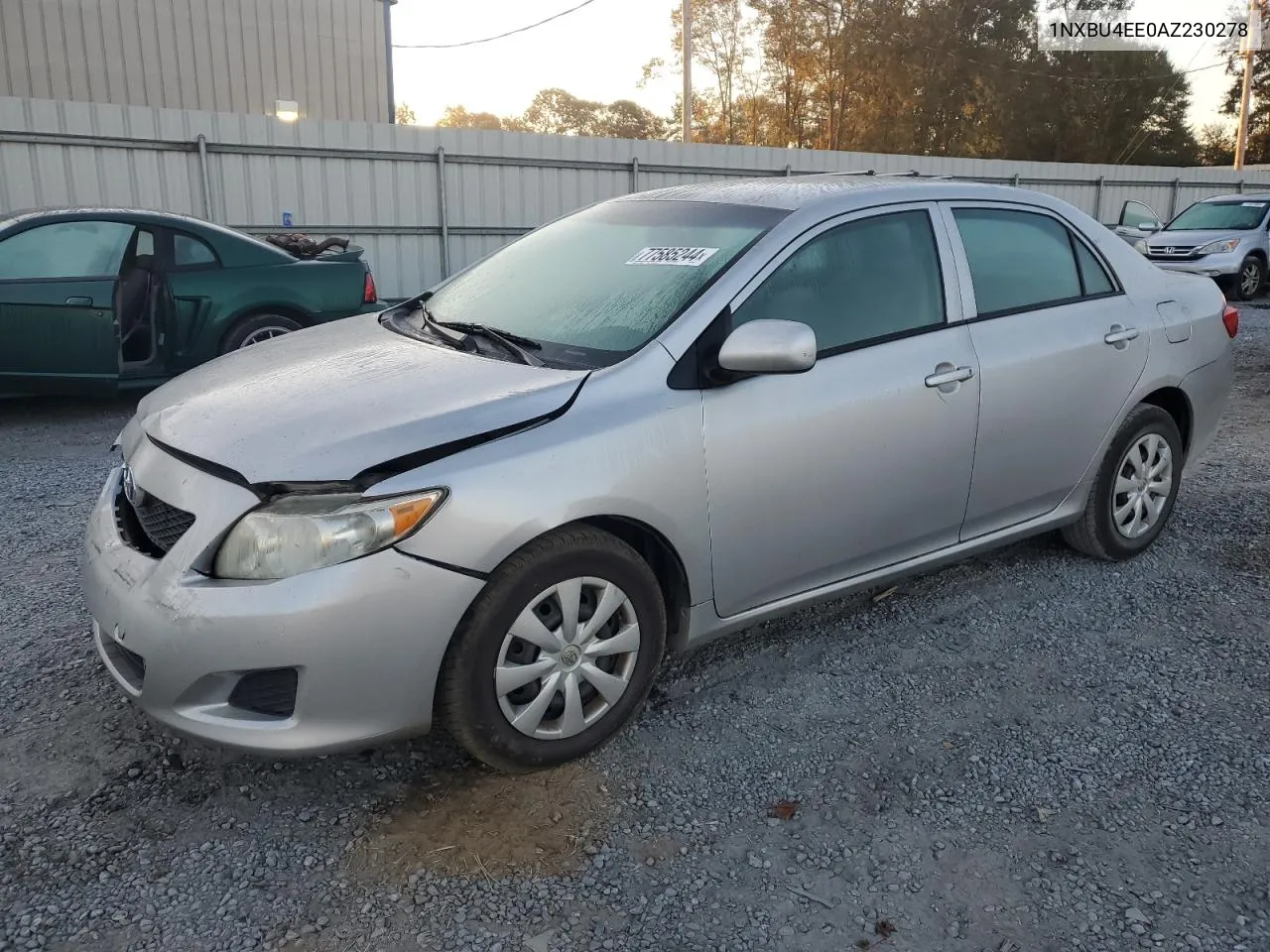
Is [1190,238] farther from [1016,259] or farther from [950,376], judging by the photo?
[950,376]

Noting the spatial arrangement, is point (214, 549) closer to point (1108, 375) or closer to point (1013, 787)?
point (1013, 787)

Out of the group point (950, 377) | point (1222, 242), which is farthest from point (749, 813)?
point (1222, 242)

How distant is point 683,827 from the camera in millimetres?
2676

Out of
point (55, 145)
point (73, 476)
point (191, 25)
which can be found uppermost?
point (191, 25)

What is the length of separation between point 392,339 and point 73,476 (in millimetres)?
3281

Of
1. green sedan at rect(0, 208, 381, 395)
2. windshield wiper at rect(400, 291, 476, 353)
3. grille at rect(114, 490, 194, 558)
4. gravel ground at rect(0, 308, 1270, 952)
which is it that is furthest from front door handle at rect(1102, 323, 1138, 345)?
green sedan at rect(0, 208, 381, 395)

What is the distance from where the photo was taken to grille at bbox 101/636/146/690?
2.61 m

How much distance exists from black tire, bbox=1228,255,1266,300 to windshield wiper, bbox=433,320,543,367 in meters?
15.6

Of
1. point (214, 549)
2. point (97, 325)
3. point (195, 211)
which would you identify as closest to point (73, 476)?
point (97, 325)

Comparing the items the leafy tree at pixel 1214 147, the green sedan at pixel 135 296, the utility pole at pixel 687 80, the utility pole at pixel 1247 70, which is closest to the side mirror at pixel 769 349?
the green sedan at pixel 135 296

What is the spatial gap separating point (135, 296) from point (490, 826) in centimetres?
588

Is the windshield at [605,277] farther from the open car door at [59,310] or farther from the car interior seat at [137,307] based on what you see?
the car interior seat at [137,307]

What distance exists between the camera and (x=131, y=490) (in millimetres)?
2930

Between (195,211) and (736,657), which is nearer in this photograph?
(736,657)
